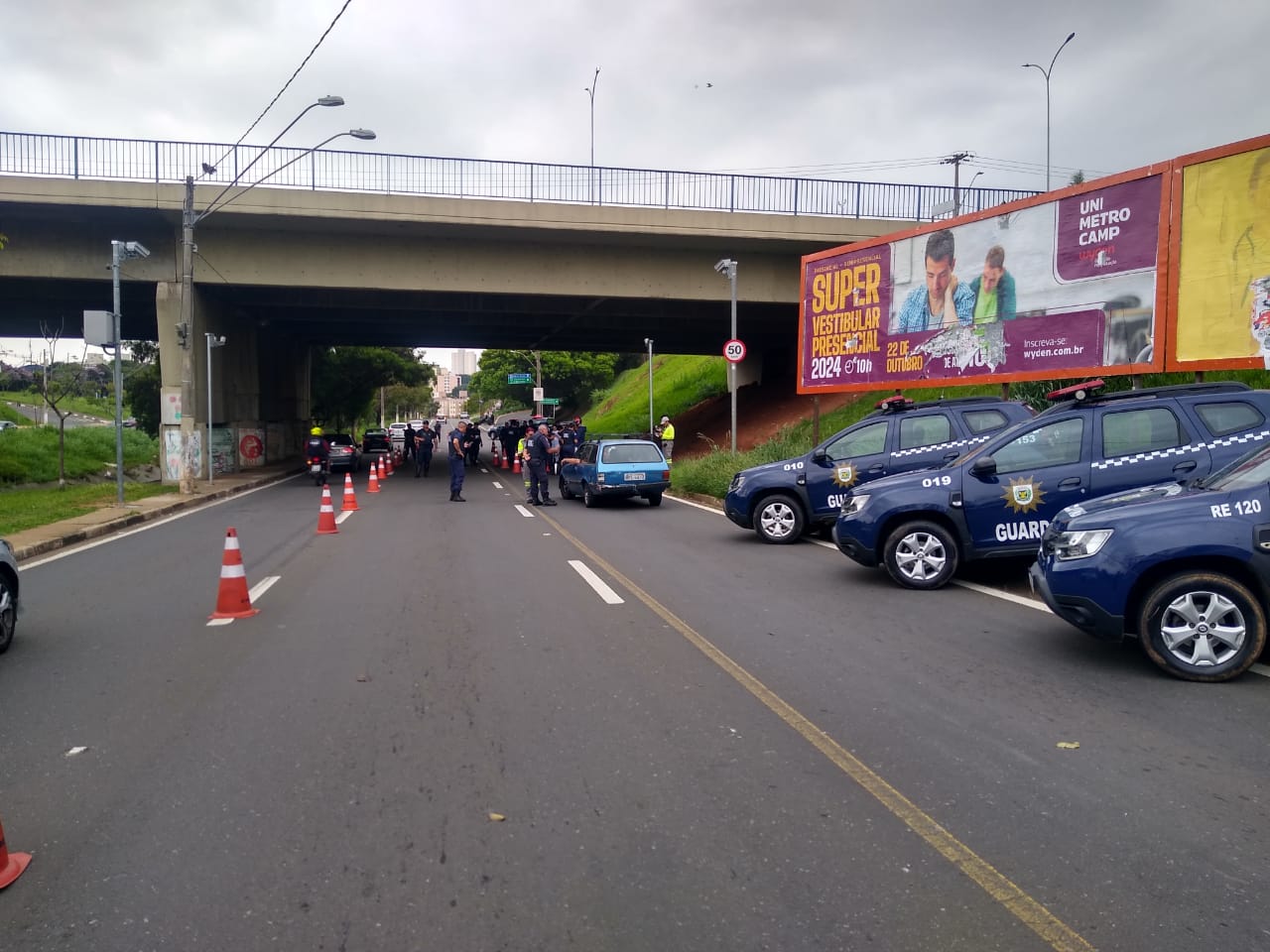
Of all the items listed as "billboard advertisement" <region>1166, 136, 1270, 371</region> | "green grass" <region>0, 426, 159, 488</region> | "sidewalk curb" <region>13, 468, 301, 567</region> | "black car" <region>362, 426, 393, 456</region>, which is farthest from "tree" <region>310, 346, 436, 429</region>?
"billboard advertisement" <region>1166, 136, 1270, 371</region>

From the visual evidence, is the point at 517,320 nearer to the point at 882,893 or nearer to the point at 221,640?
the point at 221,640

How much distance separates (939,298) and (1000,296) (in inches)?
58.9

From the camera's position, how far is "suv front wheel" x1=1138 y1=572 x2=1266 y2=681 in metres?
6.09

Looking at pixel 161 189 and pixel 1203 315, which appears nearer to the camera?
pixel 1203 315

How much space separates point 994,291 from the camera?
54.5 ft

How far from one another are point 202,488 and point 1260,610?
81.3 feet

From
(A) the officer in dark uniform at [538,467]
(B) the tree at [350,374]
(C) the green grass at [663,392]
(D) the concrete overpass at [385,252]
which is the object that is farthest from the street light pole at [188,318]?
(B) the tree at [350,374]

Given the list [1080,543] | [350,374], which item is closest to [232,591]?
[1080,543]

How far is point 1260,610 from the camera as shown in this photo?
6.07m

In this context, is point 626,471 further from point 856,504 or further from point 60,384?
point 60,384

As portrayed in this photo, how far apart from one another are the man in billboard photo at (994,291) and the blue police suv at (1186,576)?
10.4 metres

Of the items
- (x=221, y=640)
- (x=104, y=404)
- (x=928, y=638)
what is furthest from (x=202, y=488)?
(x=104, y=404)

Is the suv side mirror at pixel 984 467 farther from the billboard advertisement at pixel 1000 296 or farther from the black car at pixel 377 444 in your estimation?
the black car at pixel 377 444

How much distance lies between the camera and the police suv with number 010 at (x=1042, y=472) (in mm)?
8594
